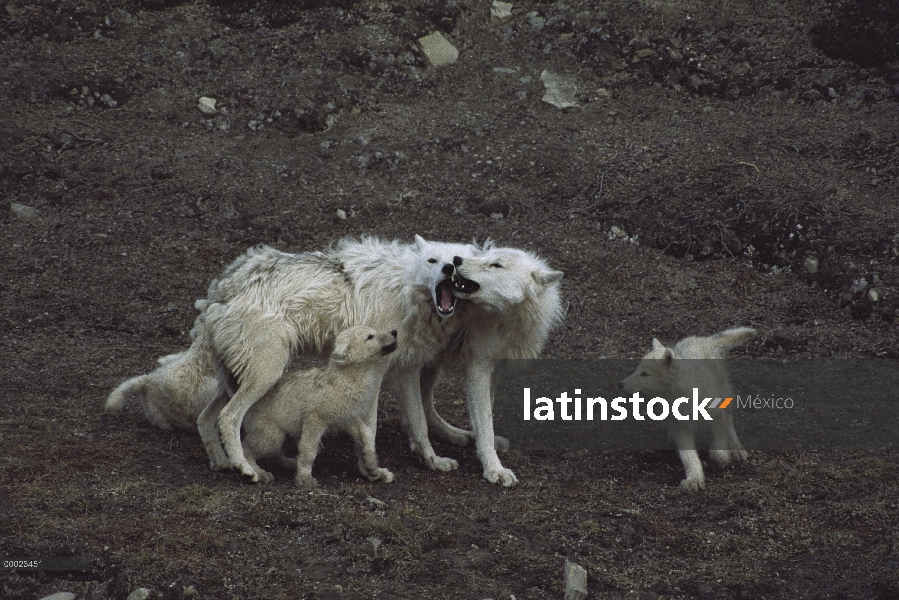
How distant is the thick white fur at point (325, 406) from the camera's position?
5.98m

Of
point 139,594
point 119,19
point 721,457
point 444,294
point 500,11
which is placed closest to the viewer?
point 139,594

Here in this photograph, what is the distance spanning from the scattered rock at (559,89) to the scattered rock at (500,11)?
1.55m

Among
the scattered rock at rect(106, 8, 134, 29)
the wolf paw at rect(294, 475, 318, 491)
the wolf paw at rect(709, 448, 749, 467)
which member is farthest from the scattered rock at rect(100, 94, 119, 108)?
the wolf paw at rect(709, 448, 749, 467)

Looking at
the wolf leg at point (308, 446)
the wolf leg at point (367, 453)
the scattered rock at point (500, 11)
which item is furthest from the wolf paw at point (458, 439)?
the scattered rock at point (500, 11)

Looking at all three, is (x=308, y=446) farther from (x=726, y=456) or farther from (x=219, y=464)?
(x=726, y=456)

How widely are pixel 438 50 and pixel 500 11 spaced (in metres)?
1.41

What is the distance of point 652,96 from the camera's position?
1255cm

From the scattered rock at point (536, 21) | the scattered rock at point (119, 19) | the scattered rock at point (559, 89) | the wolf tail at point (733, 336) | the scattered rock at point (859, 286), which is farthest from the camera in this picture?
the scattered rock at point (536, 21)

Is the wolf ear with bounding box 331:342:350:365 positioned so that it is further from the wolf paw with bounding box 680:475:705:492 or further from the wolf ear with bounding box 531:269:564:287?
the wolf paw with bounding box 680:475:705:492

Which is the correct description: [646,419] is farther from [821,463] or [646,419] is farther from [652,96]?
[652,96]

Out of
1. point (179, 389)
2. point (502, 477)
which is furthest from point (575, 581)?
point (179, 389)

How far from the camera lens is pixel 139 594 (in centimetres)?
432

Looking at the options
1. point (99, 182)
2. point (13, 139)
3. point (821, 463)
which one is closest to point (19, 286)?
point (99, 182)

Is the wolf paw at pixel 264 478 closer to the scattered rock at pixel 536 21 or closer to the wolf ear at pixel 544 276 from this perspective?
the wolf ear at pixel 544 276
